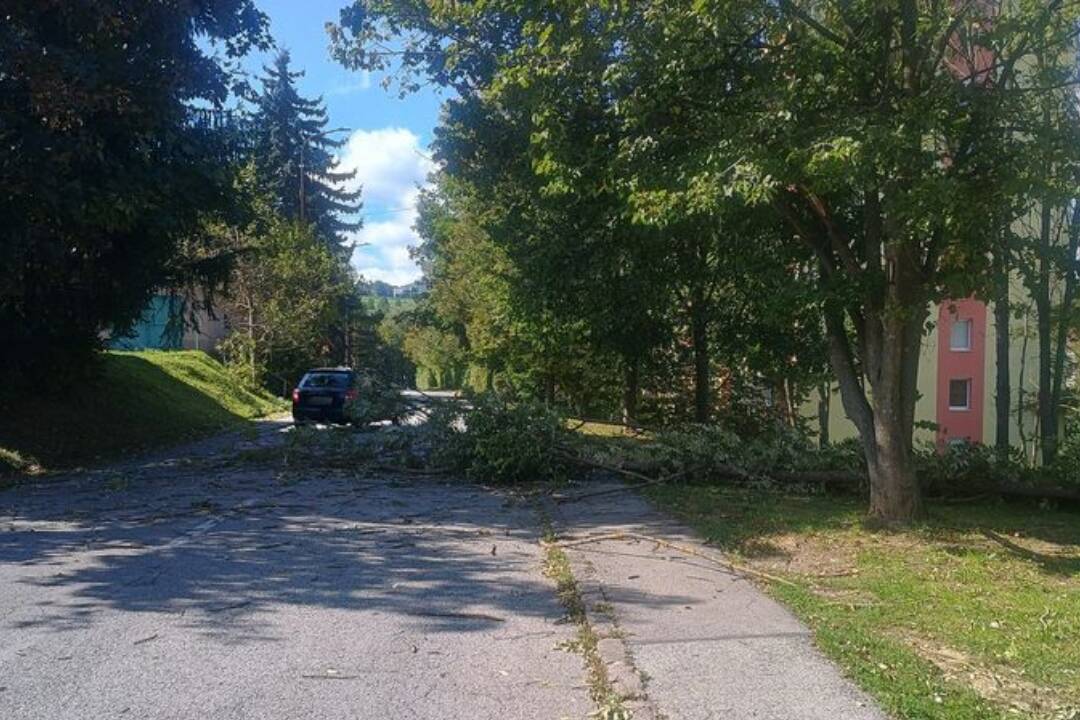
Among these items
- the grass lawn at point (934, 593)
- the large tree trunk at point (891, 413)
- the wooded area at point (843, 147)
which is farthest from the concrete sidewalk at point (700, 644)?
the wooded area at point (843, 147)

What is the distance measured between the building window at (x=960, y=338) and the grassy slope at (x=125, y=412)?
27749 millimetres

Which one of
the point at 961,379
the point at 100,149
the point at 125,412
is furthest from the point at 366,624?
the point at 961,379

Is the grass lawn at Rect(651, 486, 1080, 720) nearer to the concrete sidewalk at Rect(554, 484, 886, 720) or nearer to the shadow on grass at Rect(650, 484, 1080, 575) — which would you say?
the shadow on grass at Rect(650, 484, 1080, 575)

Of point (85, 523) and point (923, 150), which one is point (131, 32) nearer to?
point (85, 523)

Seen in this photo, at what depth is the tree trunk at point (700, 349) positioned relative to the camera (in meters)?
21.1

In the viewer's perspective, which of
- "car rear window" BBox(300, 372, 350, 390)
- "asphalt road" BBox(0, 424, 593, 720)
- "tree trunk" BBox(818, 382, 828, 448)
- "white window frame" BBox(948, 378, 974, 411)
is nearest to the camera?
"asphalt road" BBox(0, 424, 593, 720)

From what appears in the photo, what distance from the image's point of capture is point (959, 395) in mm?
41469

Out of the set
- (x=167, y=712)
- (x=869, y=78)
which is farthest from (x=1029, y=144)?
(x=167, y=712)

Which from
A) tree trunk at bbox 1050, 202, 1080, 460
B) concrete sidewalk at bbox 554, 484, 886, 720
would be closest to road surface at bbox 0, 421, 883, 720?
concrete sidewalk at bbox 554, 484, 886, 720

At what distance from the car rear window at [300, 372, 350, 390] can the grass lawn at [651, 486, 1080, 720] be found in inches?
546

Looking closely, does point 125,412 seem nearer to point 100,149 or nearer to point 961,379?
point 100,149

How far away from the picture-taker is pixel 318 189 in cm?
6234

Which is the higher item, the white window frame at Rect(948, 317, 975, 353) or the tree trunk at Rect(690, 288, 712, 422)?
the white window frame at Rect(948, 317, 975, 353)

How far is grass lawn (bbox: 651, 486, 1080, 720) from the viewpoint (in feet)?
16.5
